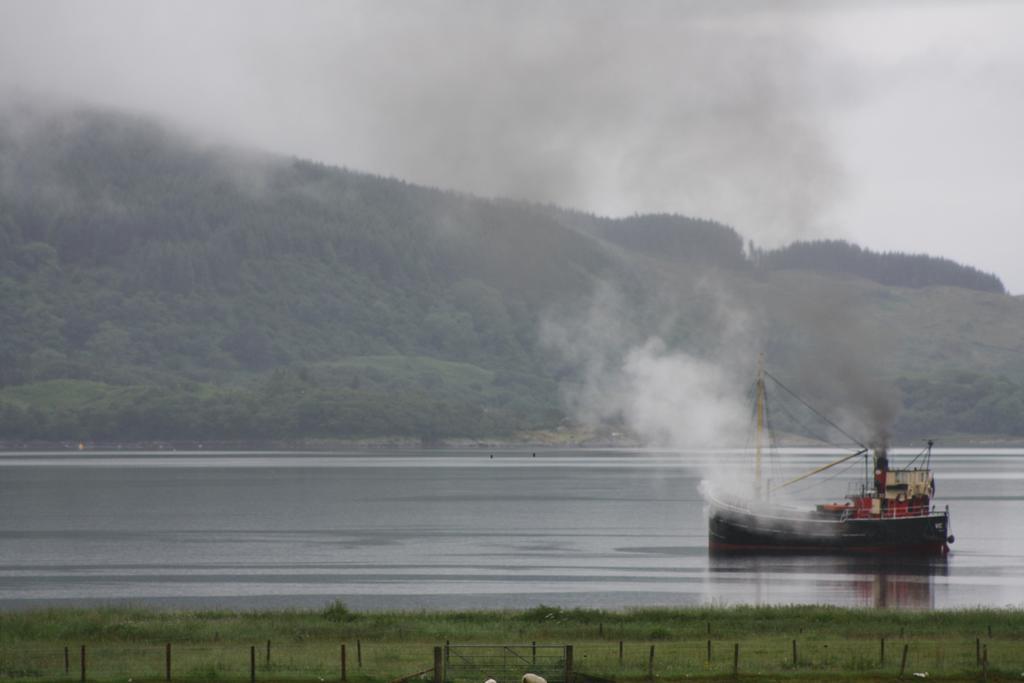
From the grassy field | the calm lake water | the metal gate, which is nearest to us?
the metal gate

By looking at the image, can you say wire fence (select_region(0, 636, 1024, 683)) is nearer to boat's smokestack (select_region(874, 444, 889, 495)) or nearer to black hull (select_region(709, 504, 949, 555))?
black hull (select_region(709, 504, 949, 555))

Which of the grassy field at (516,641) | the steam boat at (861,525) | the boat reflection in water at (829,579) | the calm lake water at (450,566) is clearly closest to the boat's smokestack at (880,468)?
the steam boat at (861,525)

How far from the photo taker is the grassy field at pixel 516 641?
56.8 meters

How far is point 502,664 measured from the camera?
57812 mm

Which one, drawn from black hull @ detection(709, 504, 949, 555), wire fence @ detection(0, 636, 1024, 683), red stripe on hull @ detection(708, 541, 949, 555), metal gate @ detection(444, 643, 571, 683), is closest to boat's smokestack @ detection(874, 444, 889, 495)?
black hull @ detection(709, 504, 949, 555)

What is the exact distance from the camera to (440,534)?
167250 mm

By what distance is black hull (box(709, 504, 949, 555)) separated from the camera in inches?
5477

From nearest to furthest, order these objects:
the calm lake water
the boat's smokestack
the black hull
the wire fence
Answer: the wire fence
the calm lake water
the black hull
the boat's smokestack

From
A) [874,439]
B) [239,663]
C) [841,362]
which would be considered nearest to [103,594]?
[239,663]

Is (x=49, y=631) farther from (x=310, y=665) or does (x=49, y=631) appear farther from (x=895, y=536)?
(x=895, y=536)

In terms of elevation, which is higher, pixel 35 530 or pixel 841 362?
pixel 841 362

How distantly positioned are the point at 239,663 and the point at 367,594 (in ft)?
152

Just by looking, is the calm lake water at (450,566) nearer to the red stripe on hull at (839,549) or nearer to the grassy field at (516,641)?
the red stripe on hull at (839,549)

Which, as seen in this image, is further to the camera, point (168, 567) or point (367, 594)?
point (168, 567)
